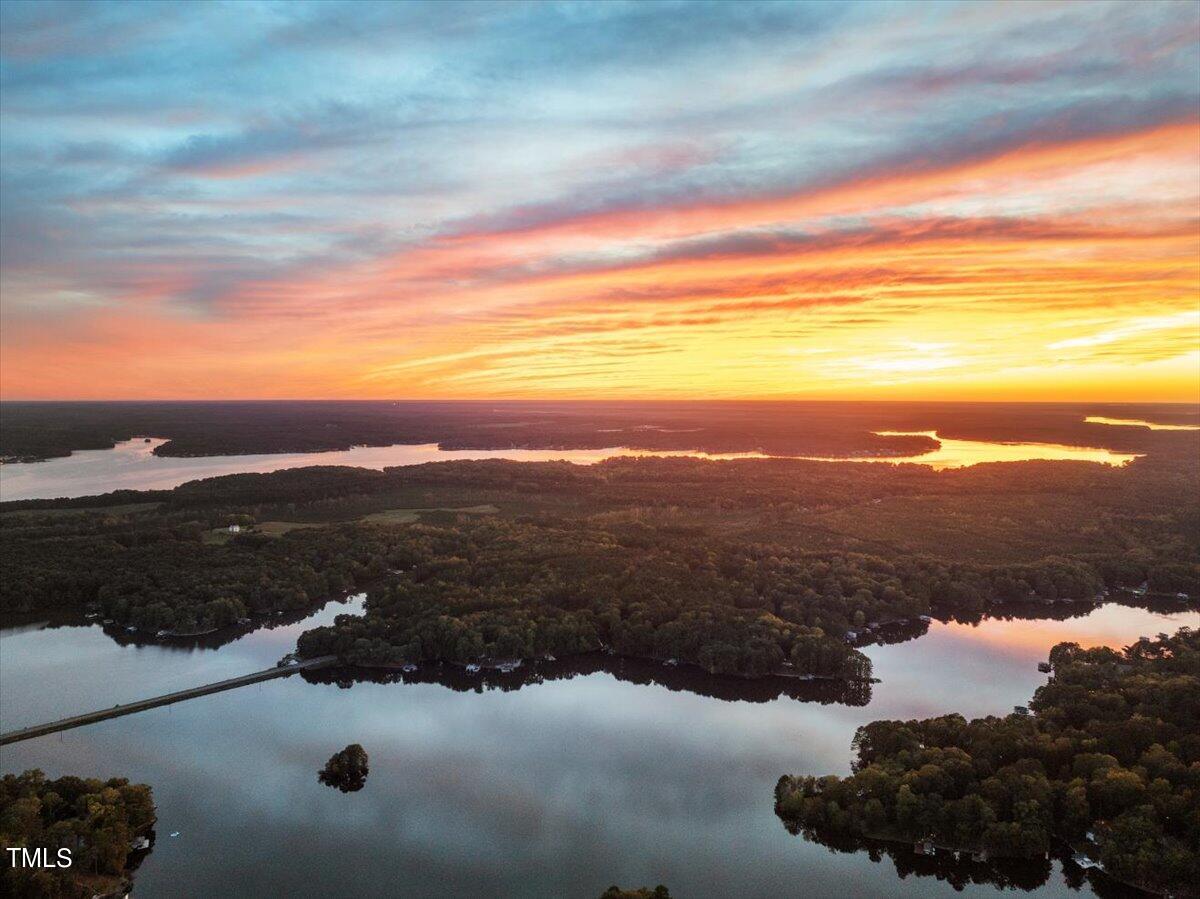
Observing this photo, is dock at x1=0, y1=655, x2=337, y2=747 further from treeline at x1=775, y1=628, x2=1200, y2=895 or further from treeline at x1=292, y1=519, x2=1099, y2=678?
treeline at x1=775, y1=628, x2=1200, y2=895

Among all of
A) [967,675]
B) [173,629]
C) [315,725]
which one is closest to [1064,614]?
[967,675]

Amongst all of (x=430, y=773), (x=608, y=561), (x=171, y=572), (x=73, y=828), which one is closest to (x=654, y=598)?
(x=608, y=561)

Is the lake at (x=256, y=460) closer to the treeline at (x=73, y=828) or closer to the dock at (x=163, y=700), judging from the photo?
the dock at (x=163, y=700)

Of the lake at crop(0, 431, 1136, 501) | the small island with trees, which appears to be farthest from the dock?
the lake at crop(0, 431, 1136, 501)

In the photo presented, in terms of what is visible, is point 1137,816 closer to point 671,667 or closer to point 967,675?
point 967,675

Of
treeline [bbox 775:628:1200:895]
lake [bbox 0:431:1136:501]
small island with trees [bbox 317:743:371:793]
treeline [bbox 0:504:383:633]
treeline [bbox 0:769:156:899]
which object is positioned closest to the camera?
treeline [bbox 0:769:156:899]

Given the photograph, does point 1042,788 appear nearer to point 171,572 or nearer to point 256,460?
point 171,572
